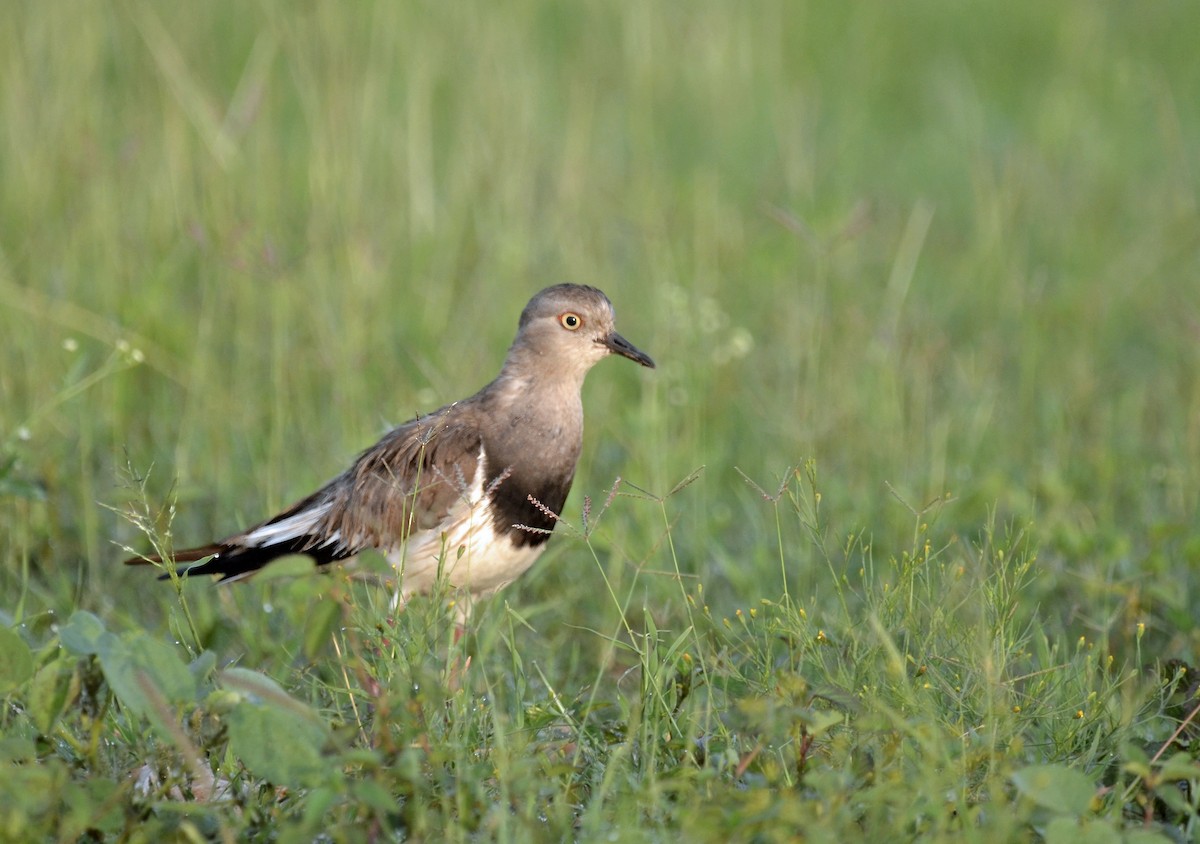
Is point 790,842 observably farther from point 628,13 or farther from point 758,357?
point 628,13

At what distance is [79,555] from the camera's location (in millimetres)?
5188

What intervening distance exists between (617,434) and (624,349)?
124 cm

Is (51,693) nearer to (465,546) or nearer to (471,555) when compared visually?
(465,546)

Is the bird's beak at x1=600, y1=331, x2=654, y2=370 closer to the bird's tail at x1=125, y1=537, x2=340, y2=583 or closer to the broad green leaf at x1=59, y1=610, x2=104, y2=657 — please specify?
the bird's tail at x1=125, y1=537, x2=340, y2=583

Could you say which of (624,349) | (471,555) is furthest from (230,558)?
(624,349)

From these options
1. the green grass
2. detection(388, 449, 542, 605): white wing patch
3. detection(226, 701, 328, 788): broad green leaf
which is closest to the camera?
detection(226, 701, 328, 788): broad green leaf

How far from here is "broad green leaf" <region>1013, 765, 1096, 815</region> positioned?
8.90 ft

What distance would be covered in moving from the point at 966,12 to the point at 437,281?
6.92 meters

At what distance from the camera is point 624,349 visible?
15.6 ft

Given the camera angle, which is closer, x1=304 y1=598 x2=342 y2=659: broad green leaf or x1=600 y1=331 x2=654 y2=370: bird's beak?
x1=304 y1=598 x2=342 y2=659: broad green leaf

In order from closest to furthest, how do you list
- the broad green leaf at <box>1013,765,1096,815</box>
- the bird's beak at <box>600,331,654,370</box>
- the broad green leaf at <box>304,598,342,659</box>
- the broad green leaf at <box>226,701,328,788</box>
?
the broad green leaf at <box>1013,765,1096,815</box>
the broad green leaf at <box>226,701,328,788</box>
the broad green leaf at <box>304,598,342,659</box>
the bird's beak at <box>600,331,654,370</box>

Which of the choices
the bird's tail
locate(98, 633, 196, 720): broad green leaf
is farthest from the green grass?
the bird's tail

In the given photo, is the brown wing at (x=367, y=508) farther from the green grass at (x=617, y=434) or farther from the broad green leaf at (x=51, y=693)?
the broad green leaf at (x=51, y=693)

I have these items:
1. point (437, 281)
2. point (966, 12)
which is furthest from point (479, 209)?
point (966, 12)
